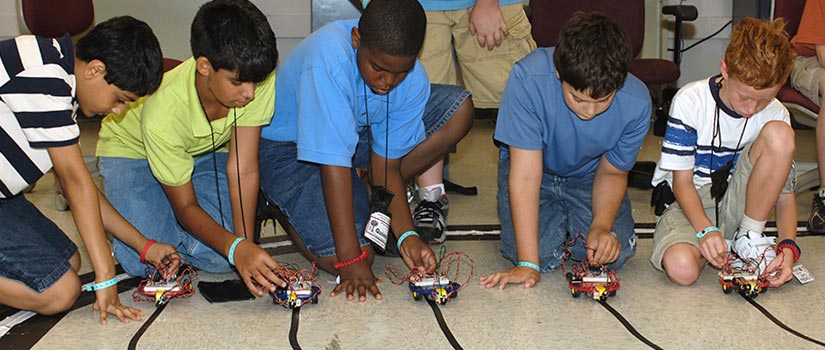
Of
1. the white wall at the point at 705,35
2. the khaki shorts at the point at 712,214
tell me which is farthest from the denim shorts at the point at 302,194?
the white wall at the point at 705,35

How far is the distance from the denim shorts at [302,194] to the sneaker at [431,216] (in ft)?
0.72

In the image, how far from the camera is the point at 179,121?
210 centimetres

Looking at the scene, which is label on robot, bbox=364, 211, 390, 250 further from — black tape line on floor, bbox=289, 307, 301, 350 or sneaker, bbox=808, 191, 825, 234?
sneaker, bbox=808, 191, 825, 234

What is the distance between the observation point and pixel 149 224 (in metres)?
2.24

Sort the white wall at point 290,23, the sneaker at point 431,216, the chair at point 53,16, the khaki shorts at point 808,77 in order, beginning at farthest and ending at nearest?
the white wall at point 290,23, the chair at point 53,16, the khaki shorts at point 808,77, the sneaker at point 431,216

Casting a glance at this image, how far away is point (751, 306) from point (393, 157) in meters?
0.97

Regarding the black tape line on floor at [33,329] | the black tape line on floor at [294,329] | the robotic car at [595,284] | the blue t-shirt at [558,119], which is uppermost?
the blue t-shirt at [558,119]

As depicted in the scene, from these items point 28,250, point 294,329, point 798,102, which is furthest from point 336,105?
point 798,102

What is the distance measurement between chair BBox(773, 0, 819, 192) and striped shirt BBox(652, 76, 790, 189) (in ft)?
1.86

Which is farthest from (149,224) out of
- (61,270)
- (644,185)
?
(644,185)

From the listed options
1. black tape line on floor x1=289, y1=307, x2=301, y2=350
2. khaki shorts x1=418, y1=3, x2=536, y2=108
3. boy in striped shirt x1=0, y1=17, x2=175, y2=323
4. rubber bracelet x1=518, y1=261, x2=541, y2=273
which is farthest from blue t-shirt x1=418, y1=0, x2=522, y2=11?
black tape line on floor x1=289, y1=307, x2=301, y2=350

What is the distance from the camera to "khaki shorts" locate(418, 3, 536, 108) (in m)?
2.87

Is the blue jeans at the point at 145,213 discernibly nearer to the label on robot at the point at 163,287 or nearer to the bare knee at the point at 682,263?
the label on robot at the point at 163,287

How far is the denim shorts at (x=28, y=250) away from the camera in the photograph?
74.8 inches
